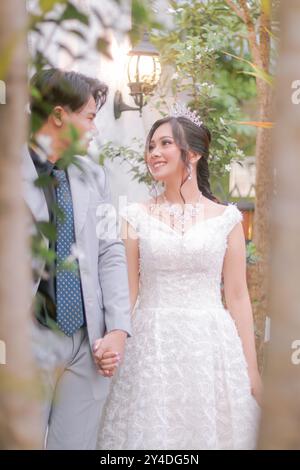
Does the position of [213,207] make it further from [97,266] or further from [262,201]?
[262,201]

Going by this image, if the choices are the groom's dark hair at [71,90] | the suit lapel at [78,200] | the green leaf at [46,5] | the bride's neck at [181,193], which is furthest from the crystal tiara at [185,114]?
the green leaf at [46,5]

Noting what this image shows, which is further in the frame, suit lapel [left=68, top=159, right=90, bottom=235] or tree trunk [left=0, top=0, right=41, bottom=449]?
suit lapel [left=68, top=159, right=90, bottom=235]

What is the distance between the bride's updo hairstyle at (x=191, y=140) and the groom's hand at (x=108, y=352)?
834 mm

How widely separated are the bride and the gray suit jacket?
1.24ft

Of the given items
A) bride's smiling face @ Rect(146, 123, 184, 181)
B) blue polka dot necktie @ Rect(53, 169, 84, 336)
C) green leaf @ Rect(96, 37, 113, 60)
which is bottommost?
blue polka dot necktie @ Rect(53, 169, 84, 336)

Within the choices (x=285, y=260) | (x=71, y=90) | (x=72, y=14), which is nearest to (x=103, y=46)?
(x=72, y=14)

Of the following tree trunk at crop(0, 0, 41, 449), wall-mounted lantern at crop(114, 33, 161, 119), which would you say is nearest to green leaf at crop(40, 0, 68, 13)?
tree trunk at crop(0, 0, 41, 449)

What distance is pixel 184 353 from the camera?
3.09 m

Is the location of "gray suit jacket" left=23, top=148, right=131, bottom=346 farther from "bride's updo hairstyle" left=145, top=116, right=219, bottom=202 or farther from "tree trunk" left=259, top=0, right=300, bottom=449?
"tree trunk" left=259, top=0, right=300, bottom=449

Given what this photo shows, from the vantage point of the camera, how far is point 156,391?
9.91ft

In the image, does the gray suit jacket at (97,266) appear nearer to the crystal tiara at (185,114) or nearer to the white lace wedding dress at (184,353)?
the white lace wedding dress at (184,353)

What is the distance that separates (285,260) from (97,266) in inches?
71.7

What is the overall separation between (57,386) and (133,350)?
56 cm

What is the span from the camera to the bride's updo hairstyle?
318cm
